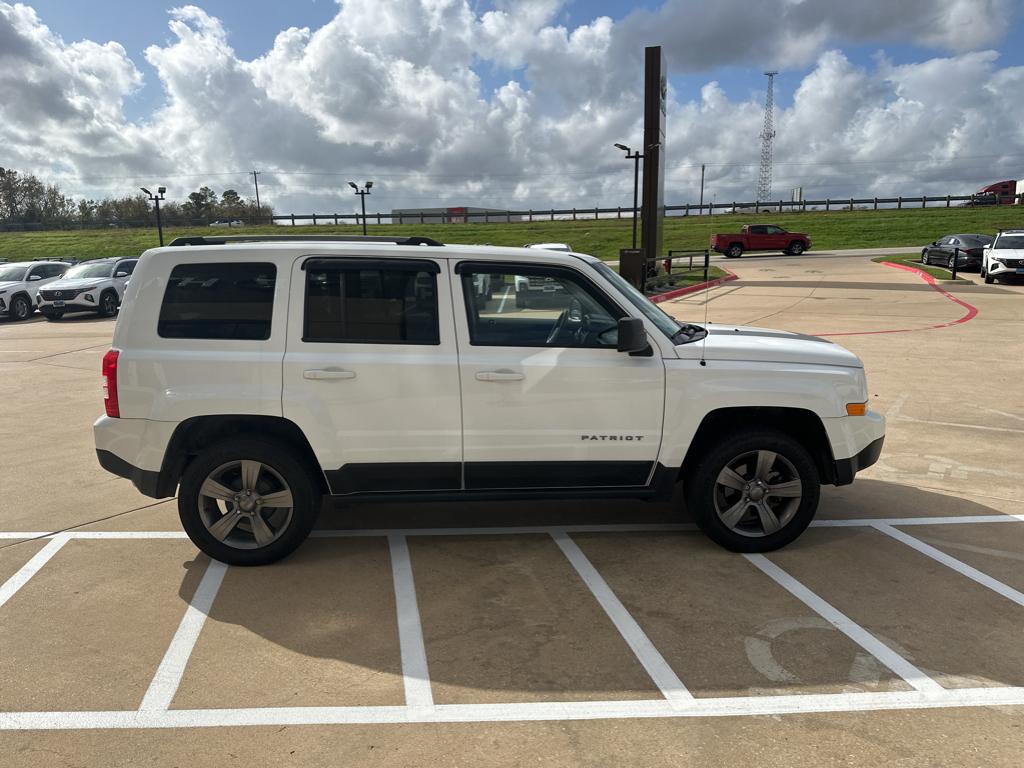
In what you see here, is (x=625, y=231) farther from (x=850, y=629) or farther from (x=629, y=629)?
(x=629, y=629)

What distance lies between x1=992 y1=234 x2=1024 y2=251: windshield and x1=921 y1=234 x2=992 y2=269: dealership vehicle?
254 cm

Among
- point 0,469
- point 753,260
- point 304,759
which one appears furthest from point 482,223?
point 304,759

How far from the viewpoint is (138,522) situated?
5254 millimetres

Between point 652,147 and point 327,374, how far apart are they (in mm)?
23714

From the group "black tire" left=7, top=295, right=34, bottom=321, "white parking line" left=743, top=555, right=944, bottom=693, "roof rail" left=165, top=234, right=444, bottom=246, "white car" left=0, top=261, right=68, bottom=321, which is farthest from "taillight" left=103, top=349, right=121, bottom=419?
"black tire" left=7, top=295, right=34, bottom=321

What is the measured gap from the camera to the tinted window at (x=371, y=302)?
425cm

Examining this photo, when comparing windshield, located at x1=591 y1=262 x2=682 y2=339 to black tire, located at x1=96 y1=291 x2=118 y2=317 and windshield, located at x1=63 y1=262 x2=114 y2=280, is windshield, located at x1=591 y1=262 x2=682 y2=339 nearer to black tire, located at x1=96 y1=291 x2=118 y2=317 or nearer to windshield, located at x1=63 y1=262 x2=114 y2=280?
black tire, located at x1=96 y1=291 x2=118 y2=317

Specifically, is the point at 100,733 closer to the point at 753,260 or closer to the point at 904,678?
the point at 904,678

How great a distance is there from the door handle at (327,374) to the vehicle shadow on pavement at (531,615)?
3.93 feet

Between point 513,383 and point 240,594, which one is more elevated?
point 513,383

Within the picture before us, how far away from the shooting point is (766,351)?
4.45 meters

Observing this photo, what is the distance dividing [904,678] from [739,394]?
5.52 feet

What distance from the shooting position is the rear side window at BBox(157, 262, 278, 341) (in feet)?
13.9

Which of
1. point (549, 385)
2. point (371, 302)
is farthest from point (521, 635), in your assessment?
point (371, 302)
